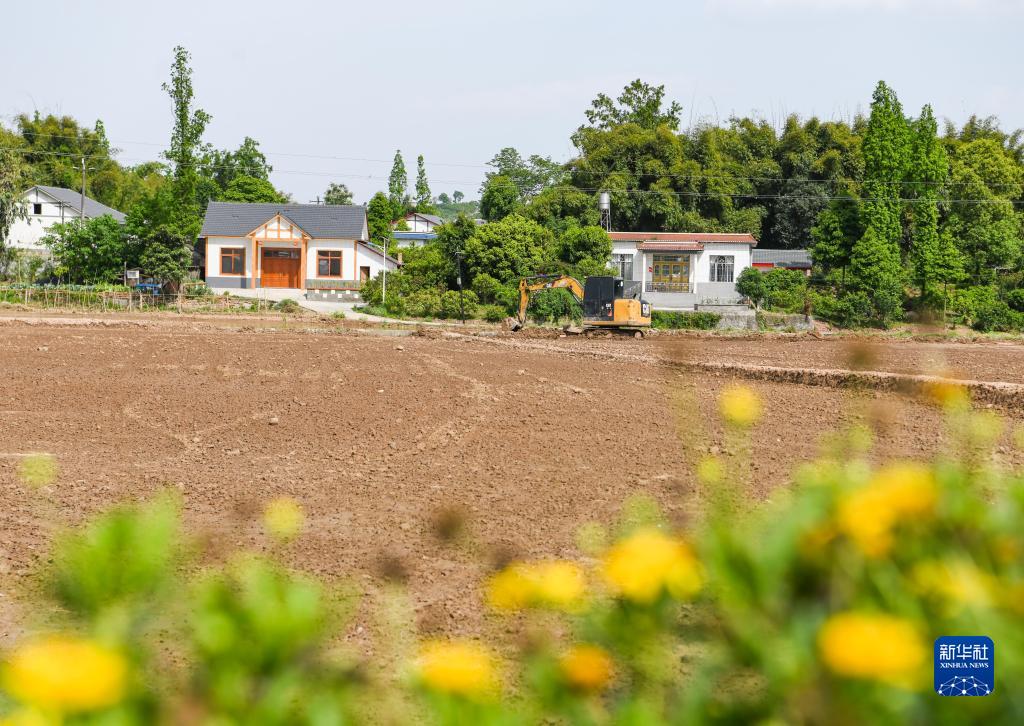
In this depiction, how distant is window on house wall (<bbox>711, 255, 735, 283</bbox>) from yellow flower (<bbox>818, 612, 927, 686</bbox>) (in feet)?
153

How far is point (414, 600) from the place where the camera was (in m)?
5.81

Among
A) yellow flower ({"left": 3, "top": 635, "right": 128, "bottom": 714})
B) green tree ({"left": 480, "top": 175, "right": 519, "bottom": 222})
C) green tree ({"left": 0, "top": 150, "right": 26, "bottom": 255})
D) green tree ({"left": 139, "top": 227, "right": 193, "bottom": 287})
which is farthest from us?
green tree ({"left": 480, "top": 175, "right": 519, "bottom": 222})

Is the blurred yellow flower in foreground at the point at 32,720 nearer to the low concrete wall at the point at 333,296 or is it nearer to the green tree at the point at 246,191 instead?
the low concrete wall at the point at 333,296

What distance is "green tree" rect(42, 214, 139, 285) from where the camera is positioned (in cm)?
4162

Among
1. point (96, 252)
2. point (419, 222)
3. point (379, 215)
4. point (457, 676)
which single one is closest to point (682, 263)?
point (96, 252)

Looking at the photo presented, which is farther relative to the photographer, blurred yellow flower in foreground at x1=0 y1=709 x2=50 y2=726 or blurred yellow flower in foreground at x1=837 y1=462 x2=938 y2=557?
blurred yellow flower in foreground at x1=837 y1=462 x2=938 y2=557

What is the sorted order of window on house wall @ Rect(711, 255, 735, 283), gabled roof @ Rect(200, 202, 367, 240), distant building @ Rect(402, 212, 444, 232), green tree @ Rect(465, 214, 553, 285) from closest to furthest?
green tree @ Rect(465, 214, 553, 285), window on house wall @ Rect(711, 255, 735, 283), gabled roof @ Rect(200, 202, 367, 240), distant building @ Rect(402, 212, 444, 232)

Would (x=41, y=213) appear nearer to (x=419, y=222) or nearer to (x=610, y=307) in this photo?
(x=419, y=222)

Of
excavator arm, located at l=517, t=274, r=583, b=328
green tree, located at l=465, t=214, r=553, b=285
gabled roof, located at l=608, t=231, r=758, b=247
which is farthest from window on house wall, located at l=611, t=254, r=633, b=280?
excavator arm, located at l=517, t=274, r=583, b=328

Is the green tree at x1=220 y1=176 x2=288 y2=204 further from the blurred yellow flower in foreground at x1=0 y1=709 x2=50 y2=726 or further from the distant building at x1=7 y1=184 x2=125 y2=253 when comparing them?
the blurred yellow flower in foreground at x1=0 y1=709 x2=50 y2=726

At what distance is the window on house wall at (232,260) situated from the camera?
49625mm

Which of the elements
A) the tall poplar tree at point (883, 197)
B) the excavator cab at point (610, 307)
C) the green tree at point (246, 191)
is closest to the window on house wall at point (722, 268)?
the tall poplar tree at point (883, 197)

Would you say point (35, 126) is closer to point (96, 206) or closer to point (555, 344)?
point (96, 206)

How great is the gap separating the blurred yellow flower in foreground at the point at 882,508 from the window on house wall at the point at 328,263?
50.3 meters
